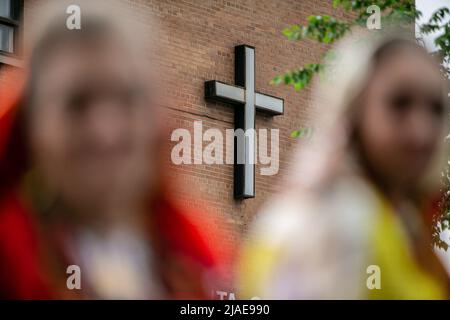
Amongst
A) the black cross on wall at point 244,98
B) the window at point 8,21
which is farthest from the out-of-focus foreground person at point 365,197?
the black cross on wall at point 244,98

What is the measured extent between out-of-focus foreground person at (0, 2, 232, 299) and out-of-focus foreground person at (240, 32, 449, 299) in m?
0.18

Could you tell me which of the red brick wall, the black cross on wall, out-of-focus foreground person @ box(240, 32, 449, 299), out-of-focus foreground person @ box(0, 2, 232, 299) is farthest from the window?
out-of-focus foreground person @ box(0, 2, 232, 299)

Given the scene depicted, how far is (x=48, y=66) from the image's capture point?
121cm

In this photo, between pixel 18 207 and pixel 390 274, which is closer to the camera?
pixel 18 207

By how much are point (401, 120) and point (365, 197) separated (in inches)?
4.9

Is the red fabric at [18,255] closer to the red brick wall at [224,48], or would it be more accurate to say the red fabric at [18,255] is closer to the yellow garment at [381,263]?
the yellow garment at [381,263]

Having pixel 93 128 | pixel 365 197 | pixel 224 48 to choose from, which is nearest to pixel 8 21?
pixel 224 48

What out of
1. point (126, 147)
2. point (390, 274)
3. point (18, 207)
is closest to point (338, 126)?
point (390, 274)

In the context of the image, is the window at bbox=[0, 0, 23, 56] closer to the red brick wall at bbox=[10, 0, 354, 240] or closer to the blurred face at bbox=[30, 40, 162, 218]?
the red brick wall at bbox=[10, 0, 354, 240]

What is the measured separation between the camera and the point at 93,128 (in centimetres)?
122
